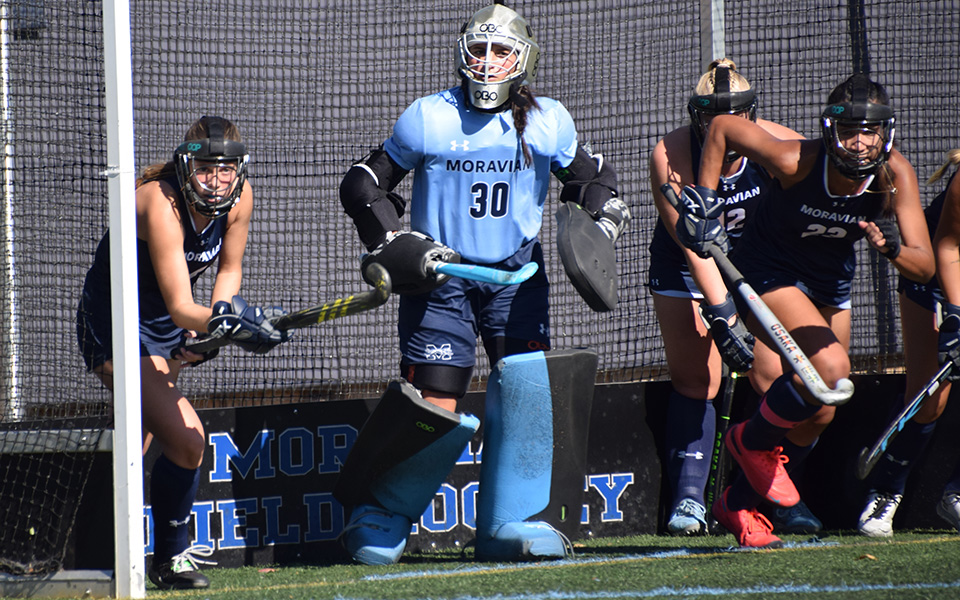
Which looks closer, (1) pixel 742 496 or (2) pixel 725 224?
(1) pixel 742 496

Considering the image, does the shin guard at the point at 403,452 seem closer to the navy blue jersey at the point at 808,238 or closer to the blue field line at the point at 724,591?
the blue field line at the point at 724,591

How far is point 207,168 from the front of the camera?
3.47 m

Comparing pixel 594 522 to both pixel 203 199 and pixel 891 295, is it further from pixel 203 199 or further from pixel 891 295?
pixel 891 295

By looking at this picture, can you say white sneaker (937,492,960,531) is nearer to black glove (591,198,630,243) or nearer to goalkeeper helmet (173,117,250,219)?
black glove (591,198,630,243)

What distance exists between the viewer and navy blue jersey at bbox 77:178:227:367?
3.48m

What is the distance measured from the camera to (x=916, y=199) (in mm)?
3725

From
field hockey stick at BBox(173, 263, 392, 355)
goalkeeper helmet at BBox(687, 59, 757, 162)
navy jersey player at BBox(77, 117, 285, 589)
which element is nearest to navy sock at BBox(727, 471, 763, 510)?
goalkeeper helmet at BBox(687, 59, 757, 162)

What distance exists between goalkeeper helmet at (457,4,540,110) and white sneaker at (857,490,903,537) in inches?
79.3

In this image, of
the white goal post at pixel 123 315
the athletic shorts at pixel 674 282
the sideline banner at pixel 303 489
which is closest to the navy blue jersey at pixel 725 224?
the athletic shorts at pixel 674 282

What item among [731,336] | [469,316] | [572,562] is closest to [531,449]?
[572,562]

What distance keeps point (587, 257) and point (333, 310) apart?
87 cm

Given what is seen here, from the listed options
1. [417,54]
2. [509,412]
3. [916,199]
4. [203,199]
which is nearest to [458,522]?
[509,412]

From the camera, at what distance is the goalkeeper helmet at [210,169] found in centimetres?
346

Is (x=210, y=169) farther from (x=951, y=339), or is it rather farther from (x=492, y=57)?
(x=951, y=339)
